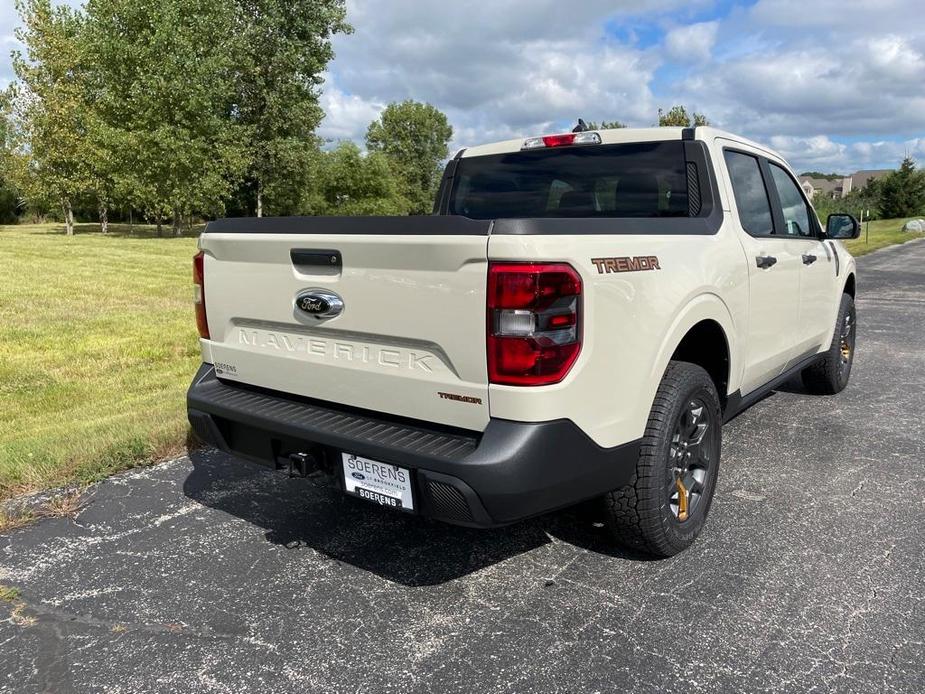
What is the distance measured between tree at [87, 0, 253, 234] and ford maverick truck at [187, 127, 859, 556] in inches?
978

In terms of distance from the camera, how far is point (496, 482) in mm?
2350

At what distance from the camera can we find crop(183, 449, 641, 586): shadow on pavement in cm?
314

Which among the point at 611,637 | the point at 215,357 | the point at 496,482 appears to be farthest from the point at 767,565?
the point at 215,357

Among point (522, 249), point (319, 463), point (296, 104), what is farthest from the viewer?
point (296, 104)

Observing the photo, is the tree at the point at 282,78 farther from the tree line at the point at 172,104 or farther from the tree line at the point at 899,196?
the tree line at the point at 899,196

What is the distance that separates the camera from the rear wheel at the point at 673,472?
287 cm

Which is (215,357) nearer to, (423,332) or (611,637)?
(423,332)

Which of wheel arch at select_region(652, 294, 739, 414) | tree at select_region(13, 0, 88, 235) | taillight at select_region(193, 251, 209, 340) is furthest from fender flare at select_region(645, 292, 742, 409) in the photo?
tree at select_region(13, 0, 88, 235)

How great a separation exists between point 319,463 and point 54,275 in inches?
592

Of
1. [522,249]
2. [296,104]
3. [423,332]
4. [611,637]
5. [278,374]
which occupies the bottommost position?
[611,637]

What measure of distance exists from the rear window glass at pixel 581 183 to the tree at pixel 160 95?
2395 cm

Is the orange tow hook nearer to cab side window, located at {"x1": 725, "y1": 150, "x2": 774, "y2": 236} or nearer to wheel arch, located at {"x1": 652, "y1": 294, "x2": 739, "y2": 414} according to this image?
wheel arch, located at {"x1": 652, "y1": 294, "x2": 739, "y2": 414}

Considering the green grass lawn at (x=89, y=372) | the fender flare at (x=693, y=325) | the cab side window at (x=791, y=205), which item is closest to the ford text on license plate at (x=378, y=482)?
the fender flare at (x=693, y=325)

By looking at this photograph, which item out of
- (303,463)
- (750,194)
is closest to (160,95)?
(750,194)
